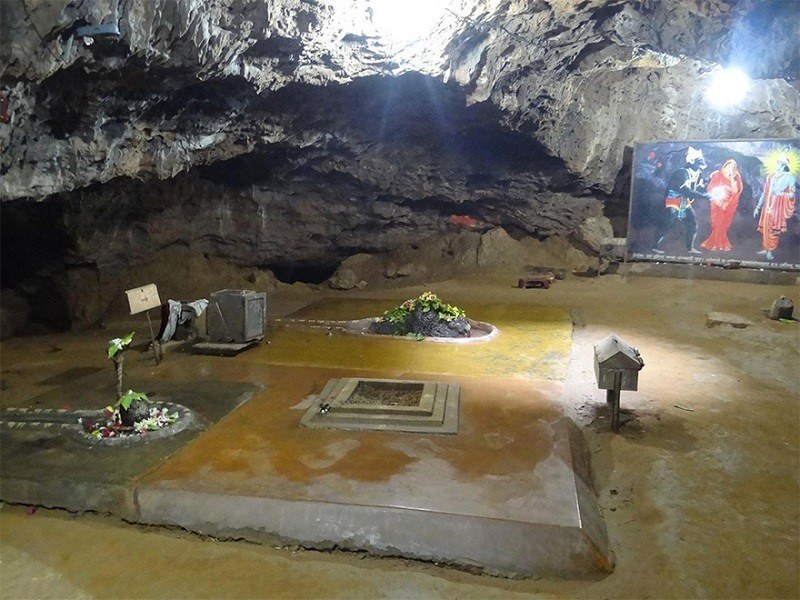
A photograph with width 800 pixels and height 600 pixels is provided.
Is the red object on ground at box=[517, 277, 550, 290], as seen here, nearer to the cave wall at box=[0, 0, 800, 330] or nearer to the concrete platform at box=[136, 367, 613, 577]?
the cave wall at box=[0, 0, 800, 330]

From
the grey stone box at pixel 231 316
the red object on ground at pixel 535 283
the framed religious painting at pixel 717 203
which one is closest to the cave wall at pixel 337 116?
the framed religious painting at pixel 717 203

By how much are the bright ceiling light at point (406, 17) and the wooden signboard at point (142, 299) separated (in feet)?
15.5

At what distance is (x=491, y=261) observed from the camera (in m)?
14.3

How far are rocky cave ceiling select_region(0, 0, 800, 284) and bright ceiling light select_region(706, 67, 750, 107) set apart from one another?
0.23 m

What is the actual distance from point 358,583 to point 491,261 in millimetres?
11568

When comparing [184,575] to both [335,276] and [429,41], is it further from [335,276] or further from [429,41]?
[335,276]

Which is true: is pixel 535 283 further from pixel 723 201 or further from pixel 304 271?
pixel 304 271

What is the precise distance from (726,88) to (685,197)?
270cm

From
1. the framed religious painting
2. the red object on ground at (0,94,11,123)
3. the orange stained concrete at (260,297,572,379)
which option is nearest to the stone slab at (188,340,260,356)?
the orange stained concrete at (260,297,572,379)

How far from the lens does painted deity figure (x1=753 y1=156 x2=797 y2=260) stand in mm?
11750

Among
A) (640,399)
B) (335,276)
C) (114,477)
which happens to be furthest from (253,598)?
(335,276)

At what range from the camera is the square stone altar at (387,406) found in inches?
195

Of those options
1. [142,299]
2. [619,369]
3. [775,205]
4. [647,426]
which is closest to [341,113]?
[142,299]

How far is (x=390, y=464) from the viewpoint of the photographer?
14.1 ft
